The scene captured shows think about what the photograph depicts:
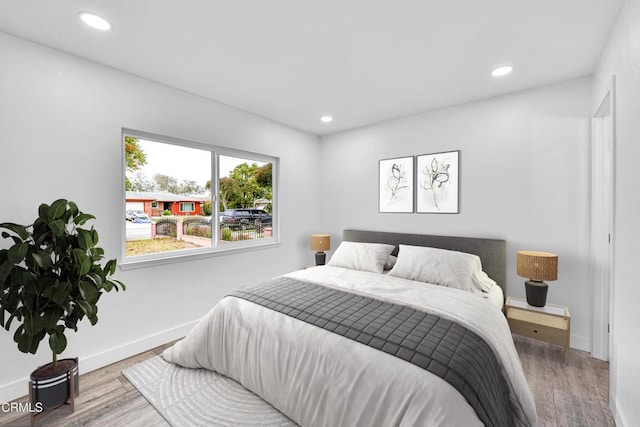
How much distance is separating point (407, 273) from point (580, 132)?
6.53 feet

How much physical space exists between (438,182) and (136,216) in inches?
126

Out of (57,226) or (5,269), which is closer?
(5,269)

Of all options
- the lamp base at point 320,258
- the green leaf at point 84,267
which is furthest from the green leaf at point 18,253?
the lamp base at point 320,258

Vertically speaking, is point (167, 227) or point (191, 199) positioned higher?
point (191, 199)

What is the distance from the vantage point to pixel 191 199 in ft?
9.82

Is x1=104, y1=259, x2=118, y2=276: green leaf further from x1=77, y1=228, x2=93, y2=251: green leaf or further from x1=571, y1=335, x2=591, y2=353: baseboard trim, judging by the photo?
x1=571, y1=335, x2=591, y2=353: baseboard trim

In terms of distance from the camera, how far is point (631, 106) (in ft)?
4.81

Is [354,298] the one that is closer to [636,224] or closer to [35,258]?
[636,224]

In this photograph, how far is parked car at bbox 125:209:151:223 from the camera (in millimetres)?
2554

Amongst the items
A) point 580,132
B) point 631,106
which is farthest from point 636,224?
point 580,132

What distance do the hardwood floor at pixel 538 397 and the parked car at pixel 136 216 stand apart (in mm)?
1218

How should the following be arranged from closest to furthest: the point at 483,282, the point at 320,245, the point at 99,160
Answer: the point at 99,160
the point at 483,282
the point at 320,245

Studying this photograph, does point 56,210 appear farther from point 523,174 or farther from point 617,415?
point 523,174

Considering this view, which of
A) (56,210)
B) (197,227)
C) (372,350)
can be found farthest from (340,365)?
(197,227)
